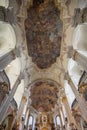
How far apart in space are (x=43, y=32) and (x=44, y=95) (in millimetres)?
7547

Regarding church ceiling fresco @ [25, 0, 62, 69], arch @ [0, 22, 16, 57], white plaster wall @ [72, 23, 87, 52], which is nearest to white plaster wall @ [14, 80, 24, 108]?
church ceiling fresco @ [25, 0, 62, 69]

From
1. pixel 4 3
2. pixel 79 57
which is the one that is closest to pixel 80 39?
pixel 79 57

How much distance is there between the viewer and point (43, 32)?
14141 mm

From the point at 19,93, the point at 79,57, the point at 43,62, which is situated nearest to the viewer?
the point at 79,57

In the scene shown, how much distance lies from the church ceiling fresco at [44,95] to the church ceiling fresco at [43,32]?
94.2 inches

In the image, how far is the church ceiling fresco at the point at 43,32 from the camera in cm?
1268

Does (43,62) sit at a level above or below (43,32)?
below

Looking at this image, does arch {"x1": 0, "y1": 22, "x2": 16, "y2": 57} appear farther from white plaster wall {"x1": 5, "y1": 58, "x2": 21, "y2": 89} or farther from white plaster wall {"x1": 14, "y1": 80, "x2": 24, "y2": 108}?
white plaster wall {"x1": 14, "y1": 80, "x2": 24, "y2": 108}

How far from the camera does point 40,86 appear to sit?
58.9ft

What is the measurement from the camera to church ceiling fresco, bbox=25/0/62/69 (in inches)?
499

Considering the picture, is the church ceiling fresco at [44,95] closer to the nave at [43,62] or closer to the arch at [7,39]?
the nave at [43,62]

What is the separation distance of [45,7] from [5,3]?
3394 millimetres

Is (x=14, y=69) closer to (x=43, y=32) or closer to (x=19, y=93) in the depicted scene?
(x=19, y=93)

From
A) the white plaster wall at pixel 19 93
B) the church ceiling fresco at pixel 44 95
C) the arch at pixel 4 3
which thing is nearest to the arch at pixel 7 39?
the arch at pixel 4 3
